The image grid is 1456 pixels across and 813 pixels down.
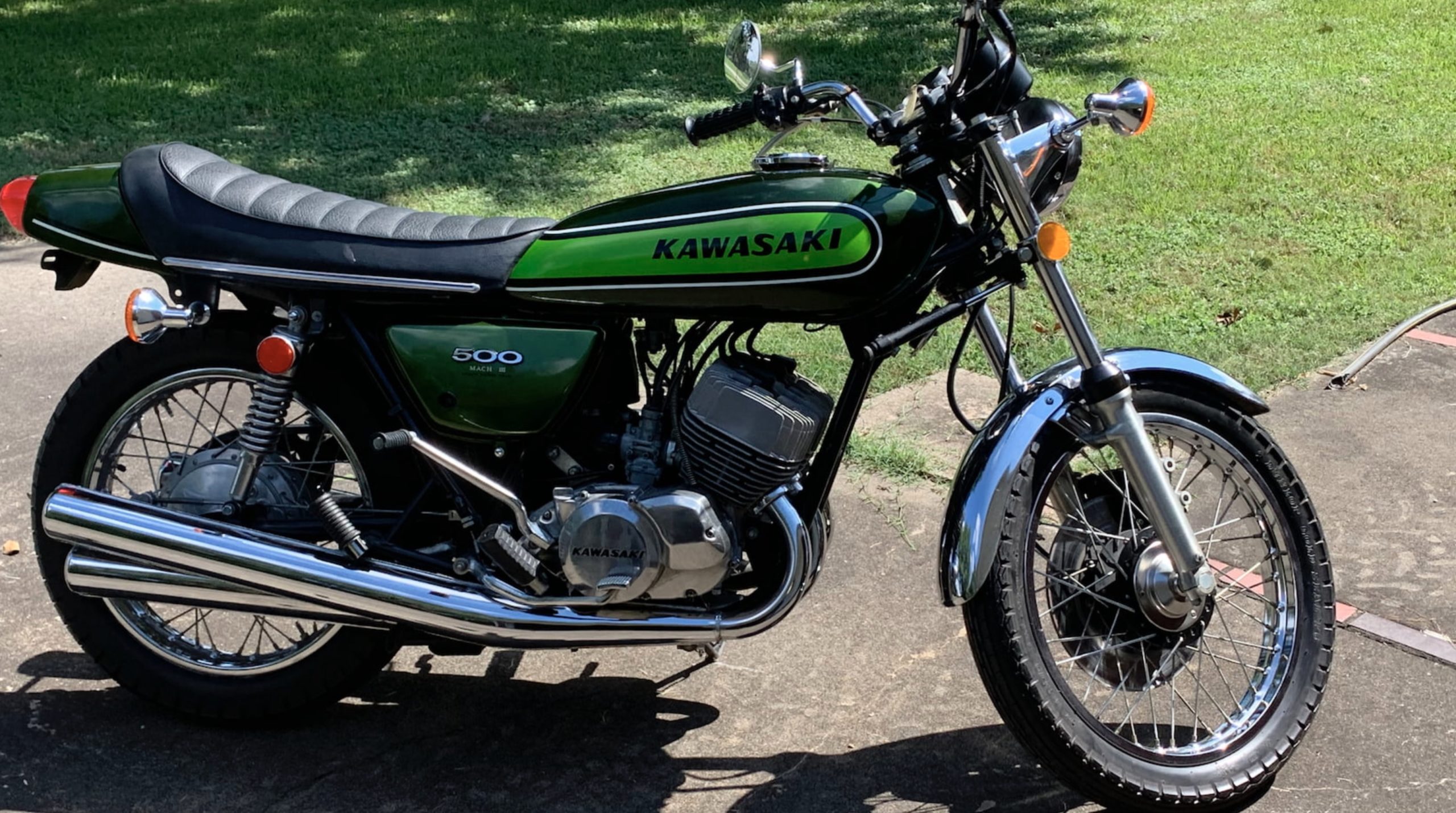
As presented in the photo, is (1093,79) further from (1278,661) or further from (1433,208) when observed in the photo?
(1278,661)

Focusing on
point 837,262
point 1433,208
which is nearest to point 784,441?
point 837,262

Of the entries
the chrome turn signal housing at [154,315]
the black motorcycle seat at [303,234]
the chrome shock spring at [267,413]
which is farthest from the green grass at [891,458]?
the chrome turn signal housing at [154,315]

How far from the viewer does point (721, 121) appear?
10.3 ft

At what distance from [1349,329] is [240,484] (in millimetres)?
4195

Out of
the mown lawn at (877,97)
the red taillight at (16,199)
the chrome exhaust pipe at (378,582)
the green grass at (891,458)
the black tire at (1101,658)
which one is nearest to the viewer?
the black tire at (1101,658)

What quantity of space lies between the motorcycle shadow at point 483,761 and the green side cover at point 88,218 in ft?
3.58

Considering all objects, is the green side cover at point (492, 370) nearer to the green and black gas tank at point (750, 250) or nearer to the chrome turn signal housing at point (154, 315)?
the green and black gas tank at point (750, 250)

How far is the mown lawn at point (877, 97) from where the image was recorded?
601 cm

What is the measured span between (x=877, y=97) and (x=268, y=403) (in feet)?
18.9

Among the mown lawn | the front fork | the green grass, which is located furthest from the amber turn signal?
the mown lawn

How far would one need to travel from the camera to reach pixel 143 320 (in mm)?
3066

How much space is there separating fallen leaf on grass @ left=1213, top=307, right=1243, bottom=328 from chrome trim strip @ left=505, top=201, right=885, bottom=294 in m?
3.25

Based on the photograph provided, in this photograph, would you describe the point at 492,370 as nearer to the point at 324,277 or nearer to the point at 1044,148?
the point at 324,277

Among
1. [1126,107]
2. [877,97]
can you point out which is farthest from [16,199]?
[877,97]
